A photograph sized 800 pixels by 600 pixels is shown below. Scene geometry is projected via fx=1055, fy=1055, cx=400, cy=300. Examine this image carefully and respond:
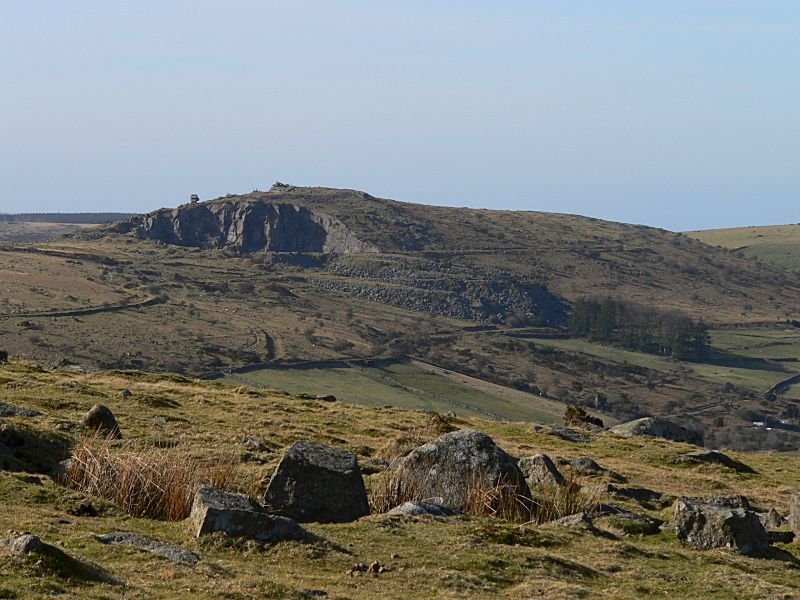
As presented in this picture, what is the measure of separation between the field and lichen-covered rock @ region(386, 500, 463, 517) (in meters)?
82.9

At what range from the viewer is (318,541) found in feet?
58.4

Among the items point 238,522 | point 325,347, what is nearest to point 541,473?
point 238,522

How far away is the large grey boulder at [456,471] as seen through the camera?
77.3 feet

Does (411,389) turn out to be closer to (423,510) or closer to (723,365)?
(723,365)

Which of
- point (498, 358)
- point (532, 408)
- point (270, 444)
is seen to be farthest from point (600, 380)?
point (270, 444)

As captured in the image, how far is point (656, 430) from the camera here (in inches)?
2137

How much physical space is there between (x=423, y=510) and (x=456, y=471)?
9.27ft

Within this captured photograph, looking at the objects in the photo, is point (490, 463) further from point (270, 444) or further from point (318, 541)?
point (270, 444)

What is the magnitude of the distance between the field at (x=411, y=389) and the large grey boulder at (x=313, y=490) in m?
83.0

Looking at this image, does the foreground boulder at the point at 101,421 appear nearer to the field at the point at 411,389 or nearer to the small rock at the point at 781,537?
the small rock at the point at 781,537

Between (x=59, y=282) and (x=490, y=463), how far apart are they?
144 meters

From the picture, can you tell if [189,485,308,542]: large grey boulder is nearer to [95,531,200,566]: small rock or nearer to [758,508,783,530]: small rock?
[95,531,200,566]: small rock

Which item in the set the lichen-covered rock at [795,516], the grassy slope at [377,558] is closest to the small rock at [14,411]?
the grassy slope at [377,558]

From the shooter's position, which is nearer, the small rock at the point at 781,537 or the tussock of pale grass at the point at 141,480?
the tussock of pale grass at the point at 141,480
